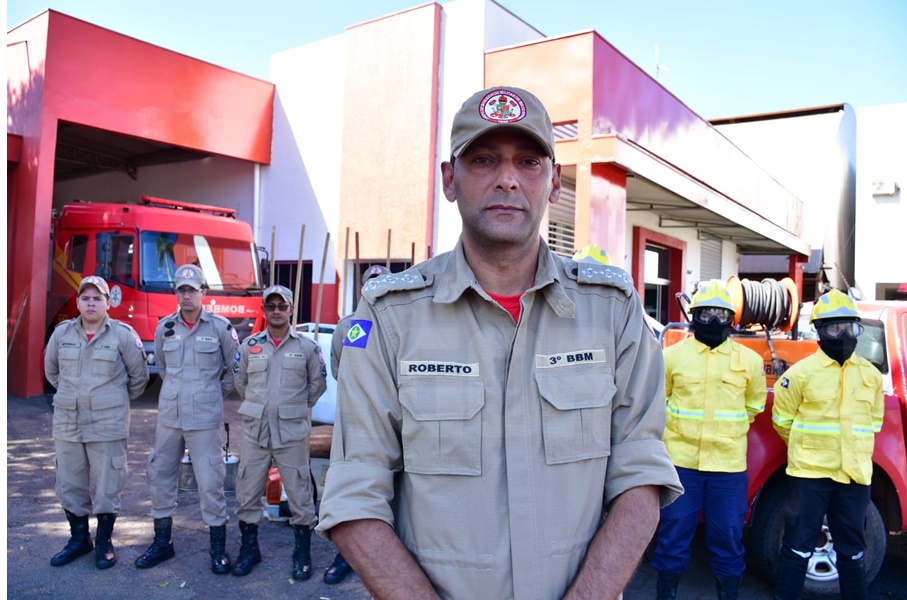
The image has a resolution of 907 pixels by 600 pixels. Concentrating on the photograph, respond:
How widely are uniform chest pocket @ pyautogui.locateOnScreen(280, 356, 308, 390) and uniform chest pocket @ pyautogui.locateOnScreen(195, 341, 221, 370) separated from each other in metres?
0.54

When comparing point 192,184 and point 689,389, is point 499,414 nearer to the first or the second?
point 689,389

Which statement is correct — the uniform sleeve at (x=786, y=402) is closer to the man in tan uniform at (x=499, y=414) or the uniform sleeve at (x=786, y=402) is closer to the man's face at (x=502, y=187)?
the man in tan uniform at (x=499, y=414)

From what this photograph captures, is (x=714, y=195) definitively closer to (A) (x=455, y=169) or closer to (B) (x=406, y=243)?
(B) (x=406, y=243)

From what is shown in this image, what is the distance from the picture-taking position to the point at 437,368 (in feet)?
4.86

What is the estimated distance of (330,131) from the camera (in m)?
13.2

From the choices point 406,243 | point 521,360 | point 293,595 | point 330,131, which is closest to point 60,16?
point 330,131

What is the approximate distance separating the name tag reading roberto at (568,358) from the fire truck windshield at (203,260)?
32.5 ft

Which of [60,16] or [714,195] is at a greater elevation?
[60,16]

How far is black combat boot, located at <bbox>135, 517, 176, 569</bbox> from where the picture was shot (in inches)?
175

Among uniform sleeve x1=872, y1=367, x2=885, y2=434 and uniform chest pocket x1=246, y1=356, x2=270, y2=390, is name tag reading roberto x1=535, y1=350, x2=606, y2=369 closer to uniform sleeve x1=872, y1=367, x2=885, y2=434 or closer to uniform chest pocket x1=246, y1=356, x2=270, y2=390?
uniform sleeve x1=872, y1=367, x2=885, y2=434

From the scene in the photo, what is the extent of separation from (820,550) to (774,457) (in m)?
0.62

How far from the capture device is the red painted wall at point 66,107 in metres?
10.0

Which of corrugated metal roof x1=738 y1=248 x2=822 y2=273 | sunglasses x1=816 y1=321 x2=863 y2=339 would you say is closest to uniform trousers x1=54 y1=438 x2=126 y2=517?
sunglasses x1=816 y1=321 x2=863 y2=339

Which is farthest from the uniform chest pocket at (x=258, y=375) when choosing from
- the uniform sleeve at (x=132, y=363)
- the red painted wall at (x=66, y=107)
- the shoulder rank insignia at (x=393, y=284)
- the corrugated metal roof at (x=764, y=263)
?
the corrugated metal roof at (x=764, y=263)
